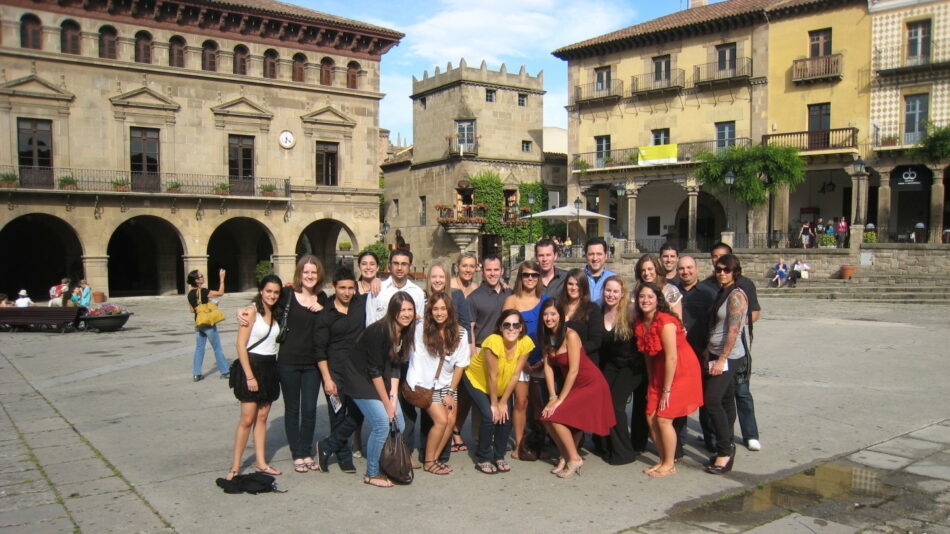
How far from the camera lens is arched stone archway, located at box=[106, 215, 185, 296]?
32375 mm

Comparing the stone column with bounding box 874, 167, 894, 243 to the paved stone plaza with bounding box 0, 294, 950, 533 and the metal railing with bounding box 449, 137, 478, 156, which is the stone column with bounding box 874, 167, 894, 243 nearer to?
the metal railing with bounding box 449, 137, 478, 156

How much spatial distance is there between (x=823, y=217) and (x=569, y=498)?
31264 millimetres

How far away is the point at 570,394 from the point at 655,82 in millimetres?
32050

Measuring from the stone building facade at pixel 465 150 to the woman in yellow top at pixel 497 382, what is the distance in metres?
32.5

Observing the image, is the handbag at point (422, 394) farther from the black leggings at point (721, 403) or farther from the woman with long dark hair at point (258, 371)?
the black leggings at point (721, 403)

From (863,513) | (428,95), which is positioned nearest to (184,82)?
(428,95)

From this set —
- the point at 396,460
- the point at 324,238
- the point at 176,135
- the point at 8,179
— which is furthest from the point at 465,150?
the point at 396,460

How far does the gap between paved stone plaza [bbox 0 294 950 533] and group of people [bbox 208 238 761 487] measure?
30 cm

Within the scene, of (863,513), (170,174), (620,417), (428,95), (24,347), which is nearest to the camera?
(863,513)

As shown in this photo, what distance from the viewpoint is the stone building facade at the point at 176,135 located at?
1070 inches

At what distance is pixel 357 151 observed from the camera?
3331 centimetres

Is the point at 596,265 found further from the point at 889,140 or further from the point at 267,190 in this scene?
the point at 889,140

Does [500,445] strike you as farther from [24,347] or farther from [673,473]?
[24,347]

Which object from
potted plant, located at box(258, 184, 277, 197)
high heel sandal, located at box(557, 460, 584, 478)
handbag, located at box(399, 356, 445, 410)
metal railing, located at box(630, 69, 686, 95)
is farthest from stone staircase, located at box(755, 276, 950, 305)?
potted plant, located at box(258, 184, 277, 197)
